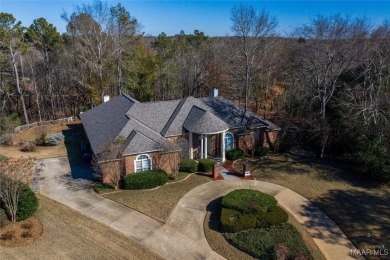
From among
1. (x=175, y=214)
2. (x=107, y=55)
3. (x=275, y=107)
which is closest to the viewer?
(x=175, y=214)

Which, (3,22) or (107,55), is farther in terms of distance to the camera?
(107,55)

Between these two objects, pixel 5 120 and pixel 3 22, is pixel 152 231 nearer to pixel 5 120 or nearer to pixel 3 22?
pixel 5 120

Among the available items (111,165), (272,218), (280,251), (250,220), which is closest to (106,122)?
(111,165)

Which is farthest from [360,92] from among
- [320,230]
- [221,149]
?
[320,230]

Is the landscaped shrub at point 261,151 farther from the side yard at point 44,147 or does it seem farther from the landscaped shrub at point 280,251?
the side yard at point 44,147

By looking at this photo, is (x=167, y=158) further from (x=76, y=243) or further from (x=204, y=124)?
(x=76, y=243)

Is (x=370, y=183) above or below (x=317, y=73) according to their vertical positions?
below

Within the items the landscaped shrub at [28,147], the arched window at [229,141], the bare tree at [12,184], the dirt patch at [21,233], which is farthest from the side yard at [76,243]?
the arched window at [229,141]
